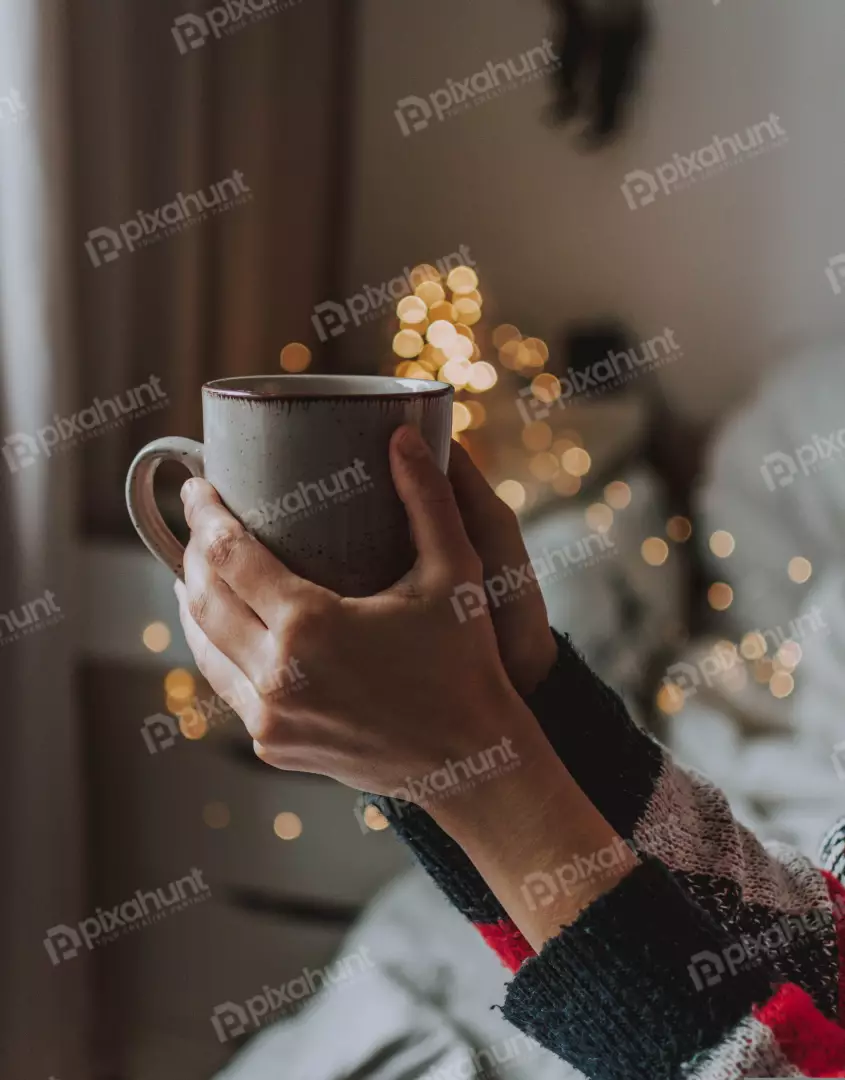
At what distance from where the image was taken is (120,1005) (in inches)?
38.5

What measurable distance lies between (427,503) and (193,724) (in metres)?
0.65

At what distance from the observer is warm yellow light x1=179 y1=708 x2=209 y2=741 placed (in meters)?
1.00

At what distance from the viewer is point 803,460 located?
3.35ft

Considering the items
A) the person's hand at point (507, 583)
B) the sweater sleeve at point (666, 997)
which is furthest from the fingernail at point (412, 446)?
the sweater sleeve at point (666, 997)

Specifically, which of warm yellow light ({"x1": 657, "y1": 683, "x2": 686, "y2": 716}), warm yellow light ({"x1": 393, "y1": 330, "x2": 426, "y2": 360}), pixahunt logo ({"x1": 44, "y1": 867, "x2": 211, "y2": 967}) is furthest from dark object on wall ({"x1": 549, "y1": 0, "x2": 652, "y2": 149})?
pixahunt logo ({"x1": 44, "y1": 867, "x2": 211, "y2": 967})

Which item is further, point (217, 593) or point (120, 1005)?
point (120, 1005)

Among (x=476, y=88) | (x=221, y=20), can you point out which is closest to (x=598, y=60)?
(x=476, y=88)

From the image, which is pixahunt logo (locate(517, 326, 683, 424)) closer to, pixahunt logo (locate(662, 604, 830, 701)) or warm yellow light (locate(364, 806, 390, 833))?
pixahunt logo (locate(662, 604, 830, 701))

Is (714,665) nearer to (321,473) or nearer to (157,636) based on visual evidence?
(157,636)

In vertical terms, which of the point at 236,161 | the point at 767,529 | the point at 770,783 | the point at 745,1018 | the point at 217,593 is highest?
the point at 236,161

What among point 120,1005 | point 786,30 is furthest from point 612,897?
point 786,30

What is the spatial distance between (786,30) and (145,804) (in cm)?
111

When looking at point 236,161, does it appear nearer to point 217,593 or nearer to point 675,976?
point 217,593

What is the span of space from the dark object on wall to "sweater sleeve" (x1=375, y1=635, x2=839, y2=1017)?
0.69 m
